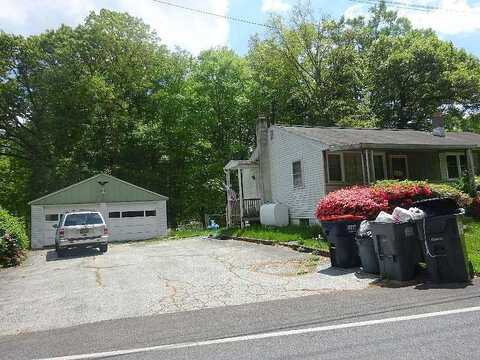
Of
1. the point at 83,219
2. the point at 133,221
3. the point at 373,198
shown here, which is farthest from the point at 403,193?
the point at 133,221

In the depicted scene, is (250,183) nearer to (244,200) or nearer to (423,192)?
(244,200)

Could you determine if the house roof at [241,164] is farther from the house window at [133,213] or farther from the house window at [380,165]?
the house window at [133,213]

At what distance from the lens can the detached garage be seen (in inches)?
1078

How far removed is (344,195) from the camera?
14031 mm

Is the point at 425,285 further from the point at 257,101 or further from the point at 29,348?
the point at 257,101

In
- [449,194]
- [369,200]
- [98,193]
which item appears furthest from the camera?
[98,193]

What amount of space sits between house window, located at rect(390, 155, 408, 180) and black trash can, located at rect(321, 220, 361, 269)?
13289 millimetres

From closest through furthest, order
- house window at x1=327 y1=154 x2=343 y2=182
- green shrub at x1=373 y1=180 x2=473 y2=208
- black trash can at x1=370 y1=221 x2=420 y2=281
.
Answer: black trash can at x1=370 y1=221 x2=420 y2=281
green shrub at x1=373 y1=180 x2=473 y2=208
house window at x1=327 y1=154 x2=343 y2=182

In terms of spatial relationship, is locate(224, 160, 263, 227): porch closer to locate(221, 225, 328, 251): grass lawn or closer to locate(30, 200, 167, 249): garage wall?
locate(221, 225, 328, 251): grass lawn

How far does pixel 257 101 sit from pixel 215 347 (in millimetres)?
38074

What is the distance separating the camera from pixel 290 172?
74.6 ft

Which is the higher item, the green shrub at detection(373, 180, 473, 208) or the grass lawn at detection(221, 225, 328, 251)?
the green shrub at detection(373, 180, 473, 208)

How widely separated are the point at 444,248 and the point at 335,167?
1244 centimetres

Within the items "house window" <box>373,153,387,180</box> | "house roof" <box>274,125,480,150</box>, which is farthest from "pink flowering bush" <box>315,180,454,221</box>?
"house window" <box>373,153,387,180</box>
